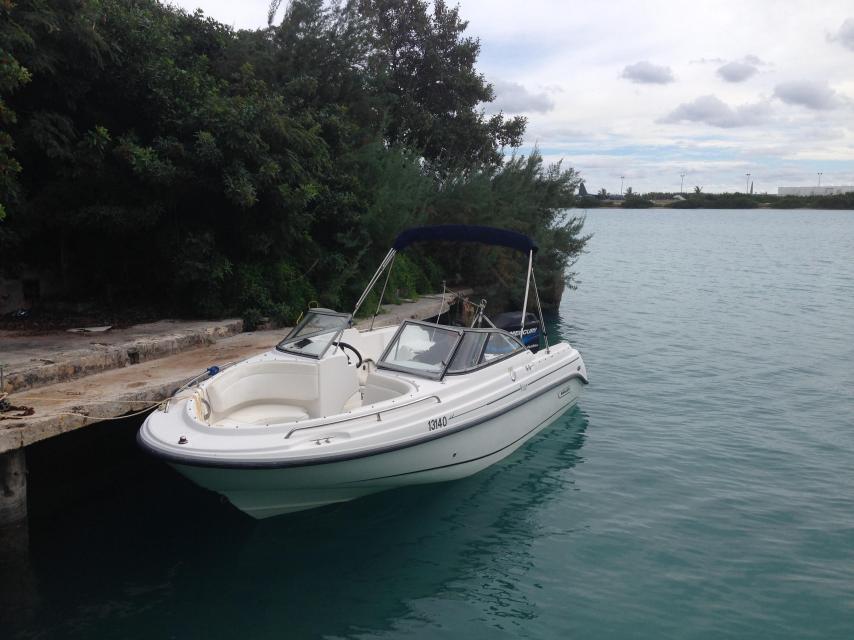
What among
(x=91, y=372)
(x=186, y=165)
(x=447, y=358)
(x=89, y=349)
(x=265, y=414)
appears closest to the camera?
(x=265, y=414)

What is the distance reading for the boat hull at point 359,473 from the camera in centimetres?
617

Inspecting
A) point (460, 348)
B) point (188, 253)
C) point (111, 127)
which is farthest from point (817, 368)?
point (111, 127)

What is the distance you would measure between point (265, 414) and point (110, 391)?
5.63 ft

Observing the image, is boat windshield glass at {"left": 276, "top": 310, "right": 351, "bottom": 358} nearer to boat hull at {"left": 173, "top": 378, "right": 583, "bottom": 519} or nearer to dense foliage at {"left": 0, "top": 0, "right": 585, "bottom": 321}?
boat hull at {"left": 173, "top": 378, "right": 583, "bottom": 519}

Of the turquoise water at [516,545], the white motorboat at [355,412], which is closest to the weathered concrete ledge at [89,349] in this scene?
the turquoise water at [516,545]

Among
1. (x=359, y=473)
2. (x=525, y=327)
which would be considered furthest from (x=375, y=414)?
(x=525, y=327)

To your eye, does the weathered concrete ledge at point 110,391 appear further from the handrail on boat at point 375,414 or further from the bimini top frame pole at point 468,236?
the bimini top frame pole at point 468,236

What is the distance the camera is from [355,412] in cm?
683

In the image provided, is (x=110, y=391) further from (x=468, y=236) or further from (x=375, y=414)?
(x=468, y=236)

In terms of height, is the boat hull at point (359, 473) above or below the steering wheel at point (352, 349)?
below

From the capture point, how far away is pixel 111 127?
11.3 meters

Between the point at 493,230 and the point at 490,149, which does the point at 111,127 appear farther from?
the point at 490,149

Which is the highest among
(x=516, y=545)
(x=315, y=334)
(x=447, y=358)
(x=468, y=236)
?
(x=468, y=236)

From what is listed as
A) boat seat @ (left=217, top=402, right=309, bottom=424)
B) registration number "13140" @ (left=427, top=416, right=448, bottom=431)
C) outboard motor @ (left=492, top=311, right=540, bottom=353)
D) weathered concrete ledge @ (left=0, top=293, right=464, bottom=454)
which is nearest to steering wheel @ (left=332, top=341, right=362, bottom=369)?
boat seat @ (left=217, top=402, right=309, bottom=424)
